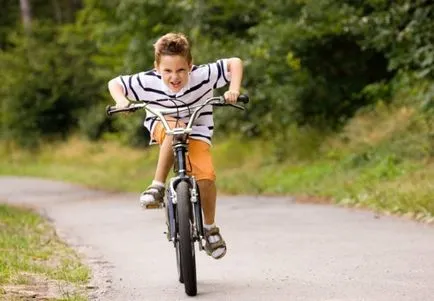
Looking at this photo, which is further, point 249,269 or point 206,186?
point 249,269

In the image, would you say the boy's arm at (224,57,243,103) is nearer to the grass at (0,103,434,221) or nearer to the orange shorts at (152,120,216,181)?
the orange shorts at (152,120,216,181)

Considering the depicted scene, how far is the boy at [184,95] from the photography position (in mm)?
6678

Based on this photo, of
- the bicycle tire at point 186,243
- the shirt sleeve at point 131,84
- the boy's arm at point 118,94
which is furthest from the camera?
the shirt sleeve at point 131,84

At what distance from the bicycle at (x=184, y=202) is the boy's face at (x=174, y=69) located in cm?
20

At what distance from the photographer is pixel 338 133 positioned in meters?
19.5

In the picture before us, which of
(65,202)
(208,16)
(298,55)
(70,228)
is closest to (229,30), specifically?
(208,16)

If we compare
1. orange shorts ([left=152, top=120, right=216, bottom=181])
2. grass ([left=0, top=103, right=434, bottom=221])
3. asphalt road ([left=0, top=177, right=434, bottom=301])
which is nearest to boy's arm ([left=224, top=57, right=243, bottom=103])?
orange shorts ([left=152, top=120, right=216, bottom=181])

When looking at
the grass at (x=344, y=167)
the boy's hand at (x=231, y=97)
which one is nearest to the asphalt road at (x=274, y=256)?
the grass at (x=344, y=167)

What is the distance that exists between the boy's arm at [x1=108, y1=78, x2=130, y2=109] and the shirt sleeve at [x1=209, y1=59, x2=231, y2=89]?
0.65 m

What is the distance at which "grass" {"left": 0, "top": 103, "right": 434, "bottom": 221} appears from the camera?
12461 mm

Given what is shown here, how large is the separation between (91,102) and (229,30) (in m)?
16.2

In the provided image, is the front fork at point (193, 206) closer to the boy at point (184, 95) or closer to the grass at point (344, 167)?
the boy at point (184, 95)

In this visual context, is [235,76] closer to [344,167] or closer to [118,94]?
[118,94]

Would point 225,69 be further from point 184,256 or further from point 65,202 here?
point 65,202
